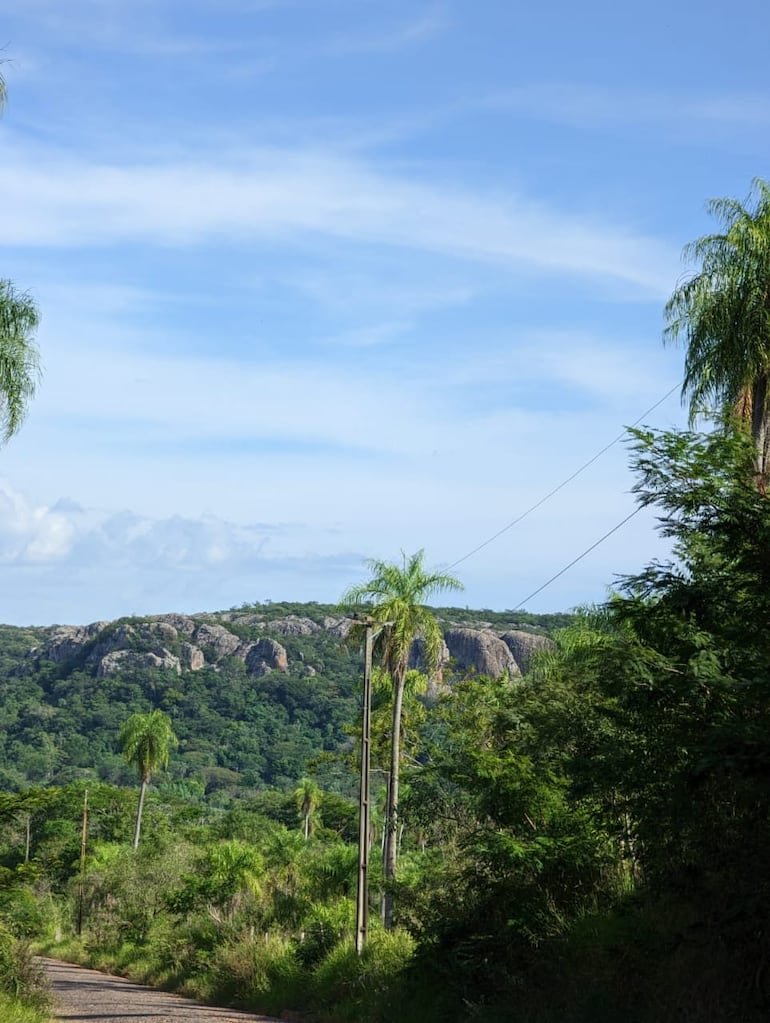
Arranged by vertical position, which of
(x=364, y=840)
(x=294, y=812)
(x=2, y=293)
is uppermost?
(x=2, y=293)

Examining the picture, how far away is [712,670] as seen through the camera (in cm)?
1173

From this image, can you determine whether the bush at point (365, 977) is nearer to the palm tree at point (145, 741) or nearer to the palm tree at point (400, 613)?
the palm tree at point (400, 613)

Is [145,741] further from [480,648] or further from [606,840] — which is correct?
[480,648]

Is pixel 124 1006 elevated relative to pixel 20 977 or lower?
lower

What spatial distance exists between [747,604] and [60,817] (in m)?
80.2

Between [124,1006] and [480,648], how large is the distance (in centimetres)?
15989

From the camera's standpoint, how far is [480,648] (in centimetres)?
18275

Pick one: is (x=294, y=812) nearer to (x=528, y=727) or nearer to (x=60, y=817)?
(x=60, y=817)

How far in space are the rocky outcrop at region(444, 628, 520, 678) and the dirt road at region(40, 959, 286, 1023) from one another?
14457 cm

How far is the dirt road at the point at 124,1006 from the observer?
826 inches

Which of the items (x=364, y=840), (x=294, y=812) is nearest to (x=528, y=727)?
(x=364, y=840)

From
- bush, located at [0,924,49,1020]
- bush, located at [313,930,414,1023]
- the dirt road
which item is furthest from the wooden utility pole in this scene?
bush, located at [0,924,49,1020]

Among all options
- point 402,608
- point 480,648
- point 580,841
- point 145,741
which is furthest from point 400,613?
point 480,648

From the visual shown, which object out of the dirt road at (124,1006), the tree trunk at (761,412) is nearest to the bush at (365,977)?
the dirt road at (124,1006)
